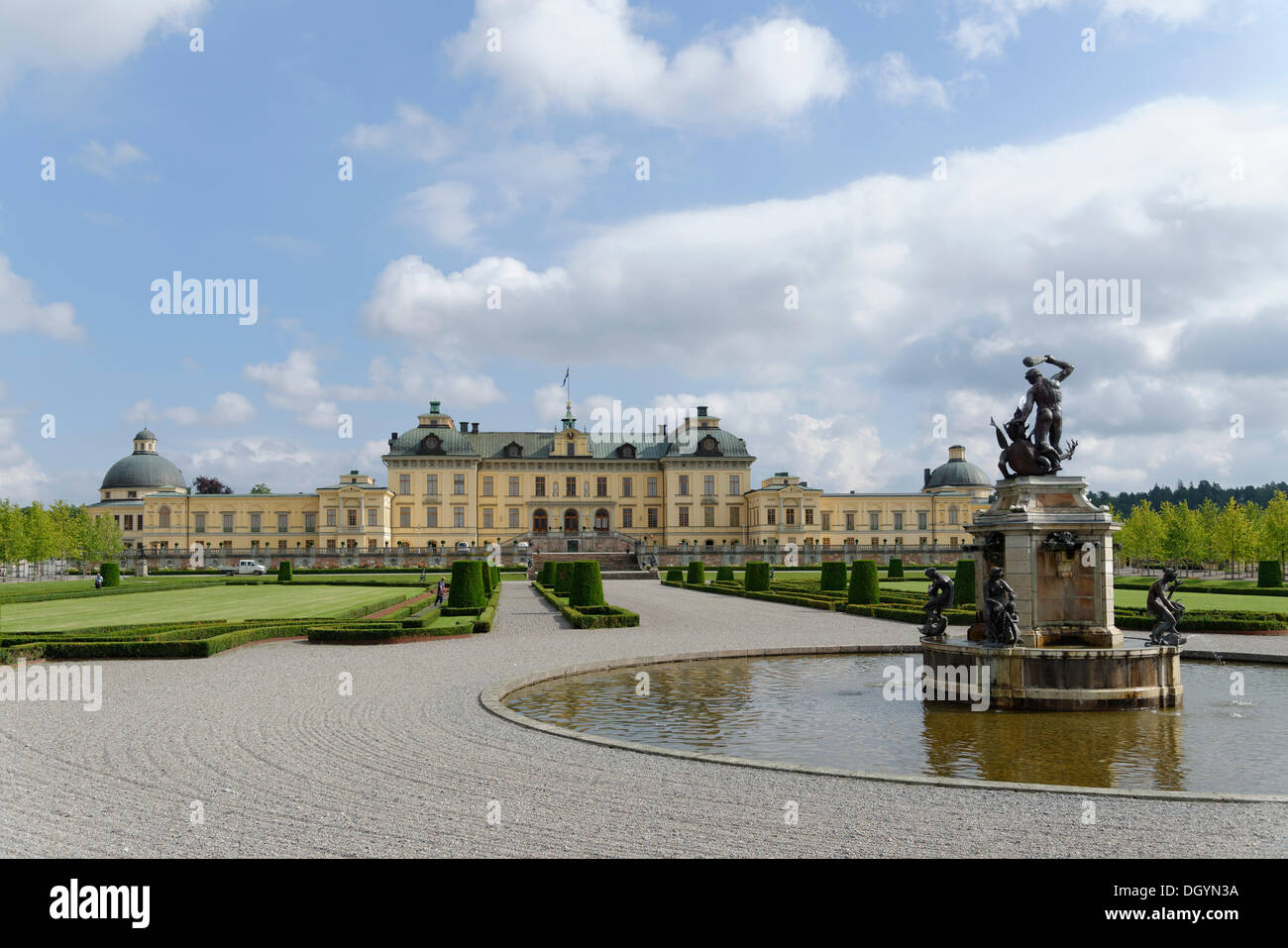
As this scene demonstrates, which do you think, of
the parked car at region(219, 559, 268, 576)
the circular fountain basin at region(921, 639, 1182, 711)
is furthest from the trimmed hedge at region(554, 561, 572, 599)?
the parked car at region(219, 559, 268, 576)

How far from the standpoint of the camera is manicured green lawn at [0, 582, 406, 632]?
25344 millimetres

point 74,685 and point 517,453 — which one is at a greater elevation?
point 517,453

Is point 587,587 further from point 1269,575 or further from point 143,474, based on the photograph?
point 143,474

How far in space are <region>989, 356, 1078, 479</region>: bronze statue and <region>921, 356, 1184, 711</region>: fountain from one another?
1cm

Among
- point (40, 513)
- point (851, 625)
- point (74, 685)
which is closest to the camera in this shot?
point (74, 685)

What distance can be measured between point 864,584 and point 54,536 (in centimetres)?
5361

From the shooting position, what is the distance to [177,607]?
3109cm

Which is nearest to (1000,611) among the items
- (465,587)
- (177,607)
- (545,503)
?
(465,587)

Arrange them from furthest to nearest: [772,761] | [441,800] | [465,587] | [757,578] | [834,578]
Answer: [757,578], [834,578], [465,587], [772,761], [441,800]

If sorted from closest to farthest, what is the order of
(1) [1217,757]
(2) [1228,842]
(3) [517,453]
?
(2) [1228,842] → (1) [1217,757] → (3) [517,453]
